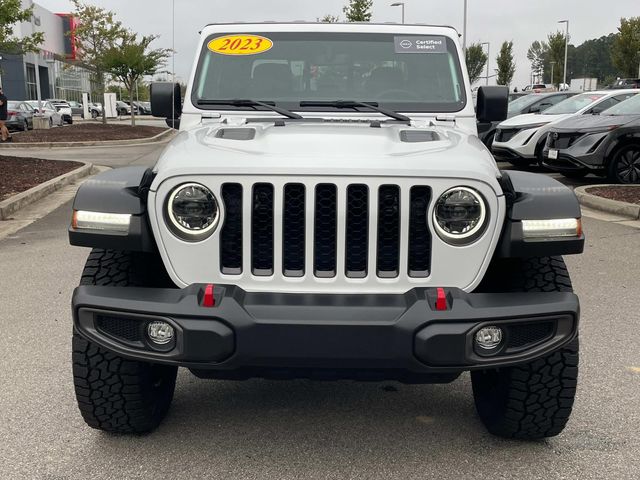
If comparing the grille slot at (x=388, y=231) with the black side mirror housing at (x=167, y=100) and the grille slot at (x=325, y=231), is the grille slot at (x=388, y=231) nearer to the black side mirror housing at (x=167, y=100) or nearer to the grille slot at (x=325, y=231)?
the grille slot at (x=325, y=231)

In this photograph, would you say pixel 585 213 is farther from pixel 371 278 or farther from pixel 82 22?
pixel 82 22

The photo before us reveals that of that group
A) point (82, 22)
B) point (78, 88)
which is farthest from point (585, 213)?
point (78, 88)

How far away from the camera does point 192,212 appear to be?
2.70m

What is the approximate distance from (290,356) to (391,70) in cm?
218

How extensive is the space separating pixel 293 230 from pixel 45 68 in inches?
2522

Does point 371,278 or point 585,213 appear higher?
point 371,278

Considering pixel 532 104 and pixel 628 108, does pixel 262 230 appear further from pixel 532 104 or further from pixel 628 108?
pixel 532 104

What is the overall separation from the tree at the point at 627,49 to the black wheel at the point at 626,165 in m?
35.9

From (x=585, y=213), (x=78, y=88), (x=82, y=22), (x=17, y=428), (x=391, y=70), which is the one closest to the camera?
(x=17, y=428)

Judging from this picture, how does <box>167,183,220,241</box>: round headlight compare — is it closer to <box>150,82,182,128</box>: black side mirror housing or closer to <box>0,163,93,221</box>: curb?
<box>150,82,182,128</box>: black side mirror housing

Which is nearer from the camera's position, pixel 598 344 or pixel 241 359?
pixel 241 359

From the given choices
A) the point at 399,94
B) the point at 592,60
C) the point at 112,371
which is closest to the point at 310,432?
the point at 112,371

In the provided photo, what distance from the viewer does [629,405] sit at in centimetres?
357

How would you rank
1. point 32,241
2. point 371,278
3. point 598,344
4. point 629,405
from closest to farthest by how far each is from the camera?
1. point 371,278
2. point 629,405
3. point 598,344
4. point 32,241
